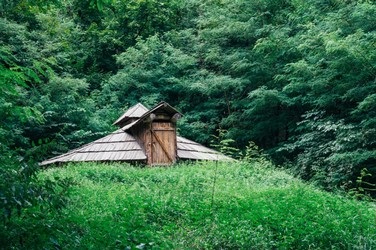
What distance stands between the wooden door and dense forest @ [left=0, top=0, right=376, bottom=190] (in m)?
4.43

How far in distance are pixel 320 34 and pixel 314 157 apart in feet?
16.1

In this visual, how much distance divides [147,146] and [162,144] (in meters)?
0.57

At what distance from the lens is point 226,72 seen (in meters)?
24.2

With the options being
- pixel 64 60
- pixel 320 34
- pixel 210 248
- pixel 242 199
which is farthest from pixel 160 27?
pixel 210 248

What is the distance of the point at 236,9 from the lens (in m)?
24.1

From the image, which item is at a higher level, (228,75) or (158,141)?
(228,75)

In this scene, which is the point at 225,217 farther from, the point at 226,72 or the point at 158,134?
the point at 226,72

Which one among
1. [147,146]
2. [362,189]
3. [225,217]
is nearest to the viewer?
[225,217]

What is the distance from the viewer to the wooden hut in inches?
645

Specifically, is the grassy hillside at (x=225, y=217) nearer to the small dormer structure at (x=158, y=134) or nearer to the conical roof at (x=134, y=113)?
the small dormer structure at (x=158, y=134)

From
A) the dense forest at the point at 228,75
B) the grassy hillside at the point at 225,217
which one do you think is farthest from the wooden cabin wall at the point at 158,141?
the grassy hillside at the point at 225,217

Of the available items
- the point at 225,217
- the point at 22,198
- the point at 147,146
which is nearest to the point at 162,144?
the point at 147,146

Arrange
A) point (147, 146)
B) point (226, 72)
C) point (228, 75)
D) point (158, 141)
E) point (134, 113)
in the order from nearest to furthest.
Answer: point (147, 146) < point (158, 141) < point (134, 113) < point (228, 75) < point (226, 72)

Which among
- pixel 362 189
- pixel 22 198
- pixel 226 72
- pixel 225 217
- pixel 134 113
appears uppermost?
pixel 226 72
